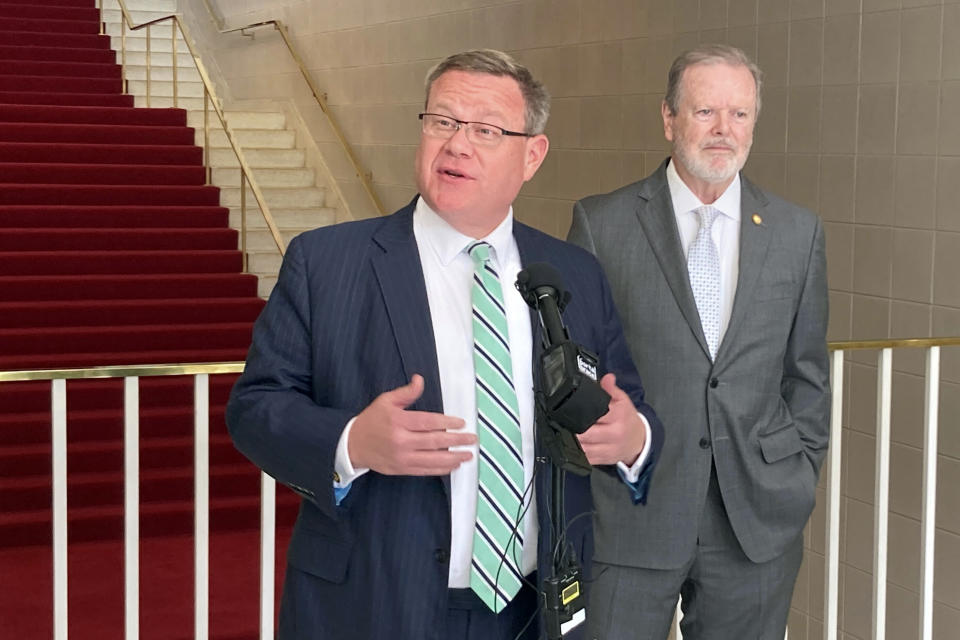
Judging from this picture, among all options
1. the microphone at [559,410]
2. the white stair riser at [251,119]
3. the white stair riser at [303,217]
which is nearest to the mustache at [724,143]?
the microphone at [559,410]

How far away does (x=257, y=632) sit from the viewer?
4.48m

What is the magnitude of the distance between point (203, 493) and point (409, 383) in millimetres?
1208

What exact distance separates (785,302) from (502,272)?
751mm

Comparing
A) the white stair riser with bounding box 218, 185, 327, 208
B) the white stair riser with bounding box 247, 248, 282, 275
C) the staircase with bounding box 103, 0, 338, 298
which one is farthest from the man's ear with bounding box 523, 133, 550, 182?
the white stair riser with bounding box 218, 185, 327, 208

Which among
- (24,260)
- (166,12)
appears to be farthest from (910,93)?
(166,12)

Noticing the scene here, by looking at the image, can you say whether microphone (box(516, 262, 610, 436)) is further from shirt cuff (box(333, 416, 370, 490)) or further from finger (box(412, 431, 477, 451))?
shirt cuff (box(333, 416, 370, 490))

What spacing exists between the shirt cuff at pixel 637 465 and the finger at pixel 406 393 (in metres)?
0.37

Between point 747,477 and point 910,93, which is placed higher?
point 910,93

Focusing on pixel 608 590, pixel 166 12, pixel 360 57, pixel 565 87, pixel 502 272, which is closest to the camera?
pixel 502 272

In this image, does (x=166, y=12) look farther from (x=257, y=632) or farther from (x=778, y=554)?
(x=778, y=554)

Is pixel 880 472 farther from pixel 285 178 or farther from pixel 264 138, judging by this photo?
pixel 264 138

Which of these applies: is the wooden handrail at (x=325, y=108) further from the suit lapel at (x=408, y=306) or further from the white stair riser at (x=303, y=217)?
the suit lapel at (x=408, y=306)

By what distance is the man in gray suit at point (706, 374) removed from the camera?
234 centimetres

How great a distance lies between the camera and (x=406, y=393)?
1.58 meters
